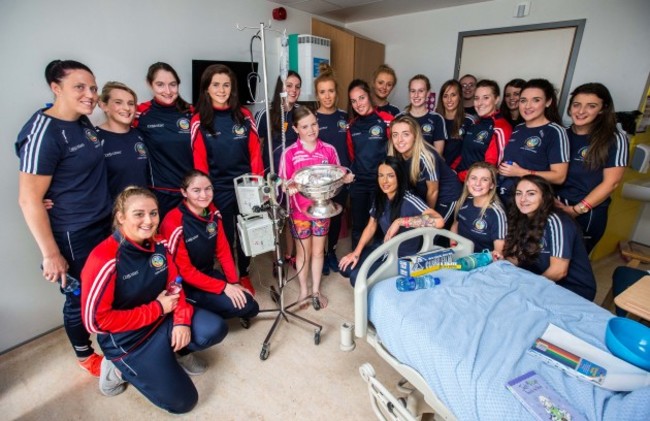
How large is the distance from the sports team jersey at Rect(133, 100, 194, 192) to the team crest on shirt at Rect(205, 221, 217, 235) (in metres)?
0.44

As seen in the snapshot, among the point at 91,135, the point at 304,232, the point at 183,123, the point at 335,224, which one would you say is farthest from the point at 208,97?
the point at 335,224

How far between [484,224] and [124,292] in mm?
1836

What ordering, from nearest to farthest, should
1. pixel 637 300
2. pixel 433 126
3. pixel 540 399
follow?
pixel 540 399
pixel 637 300
pixel 433 126

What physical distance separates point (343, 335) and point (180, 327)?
774 millimetres

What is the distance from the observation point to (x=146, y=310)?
1.47m

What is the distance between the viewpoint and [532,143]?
200 cm

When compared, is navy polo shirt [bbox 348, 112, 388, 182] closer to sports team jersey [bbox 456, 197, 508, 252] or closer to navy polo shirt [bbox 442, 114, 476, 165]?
navy polo shirt [bbox 442, 114, 476, 165]

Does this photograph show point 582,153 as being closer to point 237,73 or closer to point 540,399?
point 540,399

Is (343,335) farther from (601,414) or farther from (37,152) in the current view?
(37,152)

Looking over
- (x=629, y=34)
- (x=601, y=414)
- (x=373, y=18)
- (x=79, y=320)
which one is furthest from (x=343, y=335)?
(x=373, y=18)

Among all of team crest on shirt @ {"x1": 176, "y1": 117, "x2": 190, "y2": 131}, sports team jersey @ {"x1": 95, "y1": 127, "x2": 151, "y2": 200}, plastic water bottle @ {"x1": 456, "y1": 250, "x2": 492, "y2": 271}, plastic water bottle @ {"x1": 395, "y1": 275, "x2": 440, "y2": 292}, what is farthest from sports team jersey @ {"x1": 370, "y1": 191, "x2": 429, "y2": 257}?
sports team jersey @ {"x1": 95, "y1": 127, "x2": 151, "y2": 200}

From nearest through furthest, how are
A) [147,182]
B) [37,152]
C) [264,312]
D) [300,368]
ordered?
1. [37,152]
2. [300,368]
3. [147,182]
4. [264,312]

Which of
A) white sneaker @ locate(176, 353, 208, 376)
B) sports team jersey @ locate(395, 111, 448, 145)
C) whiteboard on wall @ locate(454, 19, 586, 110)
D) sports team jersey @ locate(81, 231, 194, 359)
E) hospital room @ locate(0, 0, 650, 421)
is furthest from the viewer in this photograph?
whiteboard on wall @ locate(454, 19, 586, 110)

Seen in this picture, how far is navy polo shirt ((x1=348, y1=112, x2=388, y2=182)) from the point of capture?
7.93ft
